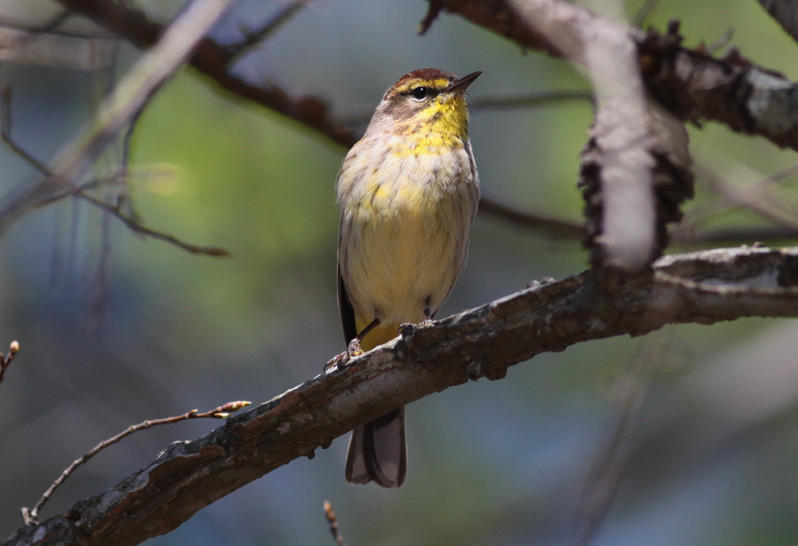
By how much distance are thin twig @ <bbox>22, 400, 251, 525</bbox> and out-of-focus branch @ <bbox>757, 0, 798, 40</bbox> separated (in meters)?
2.33

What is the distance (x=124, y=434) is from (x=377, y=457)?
6.92ft

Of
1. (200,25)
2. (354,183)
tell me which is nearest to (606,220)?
(200,25)

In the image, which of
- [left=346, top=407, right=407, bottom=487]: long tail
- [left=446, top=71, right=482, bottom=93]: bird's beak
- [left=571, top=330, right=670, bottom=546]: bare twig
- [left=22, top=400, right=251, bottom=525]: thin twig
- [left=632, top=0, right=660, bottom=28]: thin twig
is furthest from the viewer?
[left=446, top=71, right=482, bottom=93]: bird's beak

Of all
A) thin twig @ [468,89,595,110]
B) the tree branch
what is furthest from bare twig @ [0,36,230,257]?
thin twig @ [468,89,595,110]

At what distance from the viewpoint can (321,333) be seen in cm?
702

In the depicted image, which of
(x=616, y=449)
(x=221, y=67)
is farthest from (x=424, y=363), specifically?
(x=221, y=67)

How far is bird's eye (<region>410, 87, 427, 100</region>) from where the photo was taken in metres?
5.63

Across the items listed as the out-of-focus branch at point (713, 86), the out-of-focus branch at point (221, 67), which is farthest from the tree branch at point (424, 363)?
the out-of-focus branch at point (221, 67)

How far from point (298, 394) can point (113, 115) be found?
128cm

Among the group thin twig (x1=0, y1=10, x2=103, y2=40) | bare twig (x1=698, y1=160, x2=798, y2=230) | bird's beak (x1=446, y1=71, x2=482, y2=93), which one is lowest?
bare twig (x1=698, y1=160, x2=798, y2=230)

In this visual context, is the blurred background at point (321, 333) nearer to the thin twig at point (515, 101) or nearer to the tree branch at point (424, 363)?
the thin twig at point (515, 101)

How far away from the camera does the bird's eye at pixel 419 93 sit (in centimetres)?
563

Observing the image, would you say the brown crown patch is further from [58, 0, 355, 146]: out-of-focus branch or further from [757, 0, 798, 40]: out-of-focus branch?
[757, 0, 798, 40]: out-of-focus branch

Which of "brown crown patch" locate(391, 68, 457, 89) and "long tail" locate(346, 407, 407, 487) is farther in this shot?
"brown crown patch" locate(391, 68, 457, 89)
